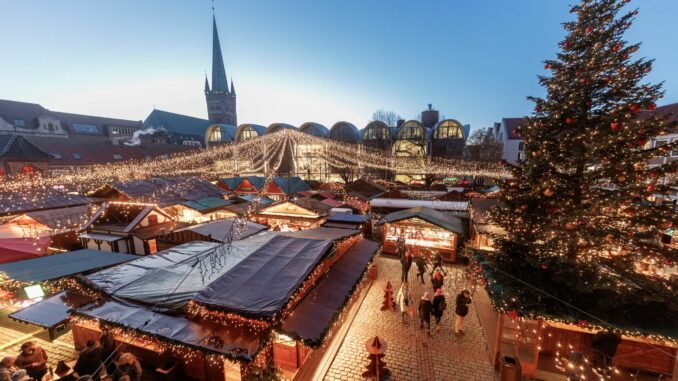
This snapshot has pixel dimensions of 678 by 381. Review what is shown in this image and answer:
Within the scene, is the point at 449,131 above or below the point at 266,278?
above

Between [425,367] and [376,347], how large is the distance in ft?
5.72

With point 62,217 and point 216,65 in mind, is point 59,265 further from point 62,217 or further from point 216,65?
point 216,65

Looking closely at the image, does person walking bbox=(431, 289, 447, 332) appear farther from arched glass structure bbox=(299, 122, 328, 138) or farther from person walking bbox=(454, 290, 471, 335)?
arched glass structure bbox=(299, 122, 328, 138)

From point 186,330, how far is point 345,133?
34.2 metres

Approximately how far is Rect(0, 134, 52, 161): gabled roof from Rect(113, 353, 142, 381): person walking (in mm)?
30947

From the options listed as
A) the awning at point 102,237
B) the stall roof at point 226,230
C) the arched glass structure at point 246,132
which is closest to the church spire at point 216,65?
the arched glass structure at point 246,132

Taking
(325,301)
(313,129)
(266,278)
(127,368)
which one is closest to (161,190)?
(127,368)

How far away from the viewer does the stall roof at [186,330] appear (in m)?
4.79

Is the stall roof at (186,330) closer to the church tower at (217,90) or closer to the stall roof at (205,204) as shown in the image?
the stall roof at (205,204)

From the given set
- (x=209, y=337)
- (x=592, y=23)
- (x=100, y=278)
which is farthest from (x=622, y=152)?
(x=100, y=278)

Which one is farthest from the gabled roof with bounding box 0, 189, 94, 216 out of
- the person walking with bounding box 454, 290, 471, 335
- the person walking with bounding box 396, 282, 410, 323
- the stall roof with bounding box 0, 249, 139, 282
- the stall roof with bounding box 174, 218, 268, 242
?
the person walking with bounding box 454, 290, 471, 335

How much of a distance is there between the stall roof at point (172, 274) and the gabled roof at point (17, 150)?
1118 inches

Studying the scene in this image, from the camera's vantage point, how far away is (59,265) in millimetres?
8328

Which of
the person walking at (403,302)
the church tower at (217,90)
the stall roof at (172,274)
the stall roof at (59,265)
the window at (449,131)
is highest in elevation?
the church tower at (217,90)
